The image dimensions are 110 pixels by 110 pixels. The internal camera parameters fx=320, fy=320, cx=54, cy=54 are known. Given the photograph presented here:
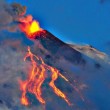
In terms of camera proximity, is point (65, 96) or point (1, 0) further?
point (1, 0)

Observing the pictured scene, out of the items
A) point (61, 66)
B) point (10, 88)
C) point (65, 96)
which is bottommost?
point (10, 88)

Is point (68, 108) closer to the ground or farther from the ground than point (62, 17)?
closer to the ground

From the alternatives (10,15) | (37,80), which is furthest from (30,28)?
(37,80)

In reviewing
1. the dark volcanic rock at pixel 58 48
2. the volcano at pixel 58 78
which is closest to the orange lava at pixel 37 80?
the volcano at pixel 58 78

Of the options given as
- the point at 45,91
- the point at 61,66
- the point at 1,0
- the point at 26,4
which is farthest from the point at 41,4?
the point at 45,91

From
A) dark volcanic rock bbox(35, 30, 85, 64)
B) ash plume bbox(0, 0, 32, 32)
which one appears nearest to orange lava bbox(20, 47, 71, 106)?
dark volcanic rock bbox(35, 30, 85, 64)

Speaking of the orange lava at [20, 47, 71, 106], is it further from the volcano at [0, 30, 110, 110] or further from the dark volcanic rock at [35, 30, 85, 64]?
the dark volcanic rock at [35, 30, 85, 64]

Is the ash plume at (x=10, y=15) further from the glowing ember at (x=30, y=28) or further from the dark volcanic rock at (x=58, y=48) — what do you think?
the dark volcanic rock at (x=58, y=48)

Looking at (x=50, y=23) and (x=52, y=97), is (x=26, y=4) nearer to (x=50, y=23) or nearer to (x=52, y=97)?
(x=50, y=23)
